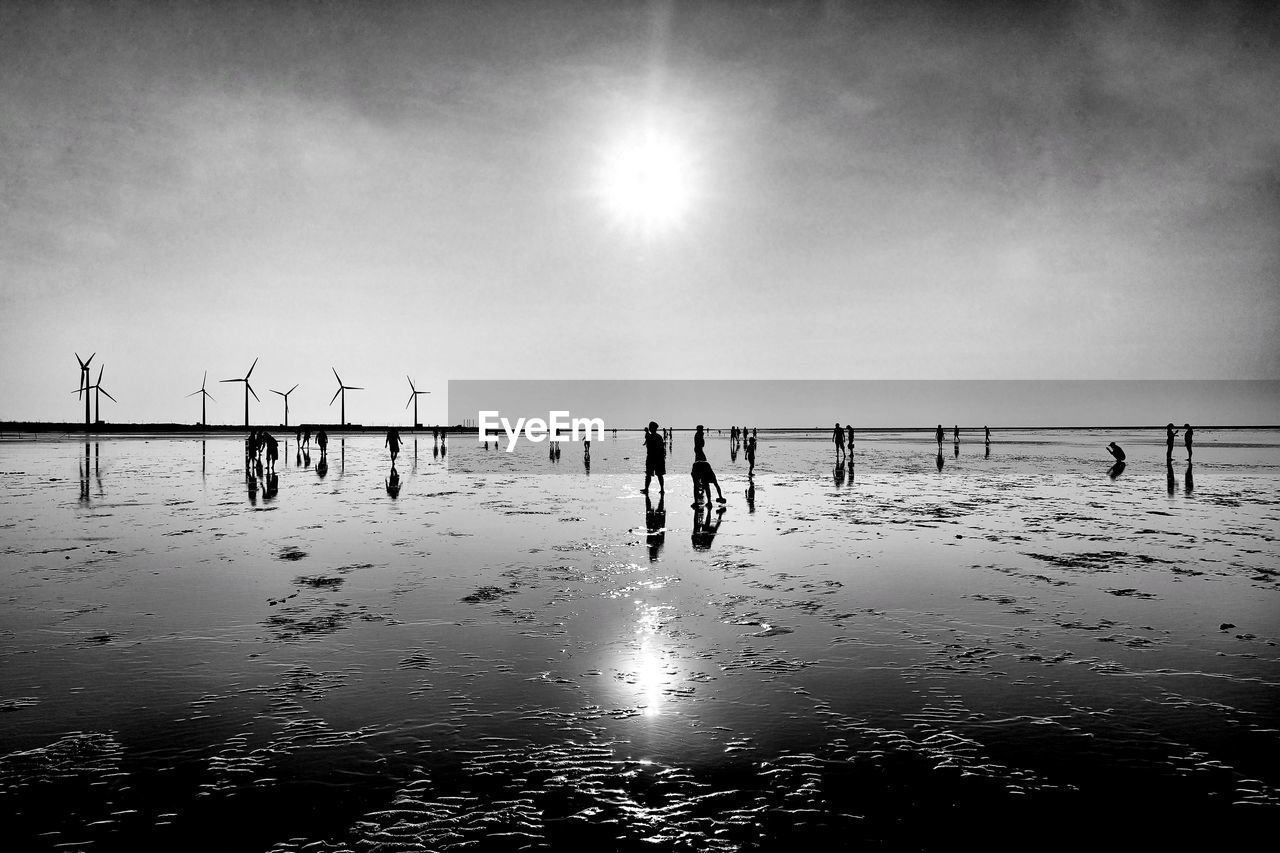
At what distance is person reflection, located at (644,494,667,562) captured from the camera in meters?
13.7

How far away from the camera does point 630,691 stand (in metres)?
6.07

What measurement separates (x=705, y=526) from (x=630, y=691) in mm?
10920

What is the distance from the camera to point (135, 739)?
5.02 meters

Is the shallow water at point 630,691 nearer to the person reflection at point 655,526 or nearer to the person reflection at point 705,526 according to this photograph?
the person reflection at point 705,526

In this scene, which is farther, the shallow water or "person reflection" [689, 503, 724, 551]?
"person reflection" [689, 503, 724, 551]

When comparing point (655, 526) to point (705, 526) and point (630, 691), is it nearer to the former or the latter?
point (705, 526)

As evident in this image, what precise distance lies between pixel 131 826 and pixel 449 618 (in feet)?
15.3

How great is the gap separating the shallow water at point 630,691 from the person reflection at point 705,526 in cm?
22

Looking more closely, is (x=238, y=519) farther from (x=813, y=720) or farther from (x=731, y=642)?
(x=813, y=720)

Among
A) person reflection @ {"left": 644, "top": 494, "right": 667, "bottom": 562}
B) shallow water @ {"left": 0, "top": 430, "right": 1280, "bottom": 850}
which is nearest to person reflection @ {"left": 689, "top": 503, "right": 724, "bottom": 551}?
shallow water @ {"left": 0, "top": 430, "right": 1280, "bottom": 850}

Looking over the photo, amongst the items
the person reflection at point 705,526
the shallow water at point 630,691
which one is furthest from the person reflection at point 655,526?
the person reflection at point 705,526

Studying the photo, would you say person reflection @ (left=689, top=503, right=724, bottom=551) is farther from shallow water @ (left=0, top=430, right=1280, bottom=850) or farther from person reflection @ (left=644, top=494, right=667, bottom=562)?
person reflection @ (left=644, top=494, right=667, bottom=562)

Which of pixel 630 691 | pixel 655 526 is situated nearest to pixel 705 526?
pixel 655 526

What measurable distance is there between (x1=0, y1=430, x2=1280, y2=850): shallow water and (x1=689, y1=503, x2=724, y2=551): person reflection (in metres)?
0.22
